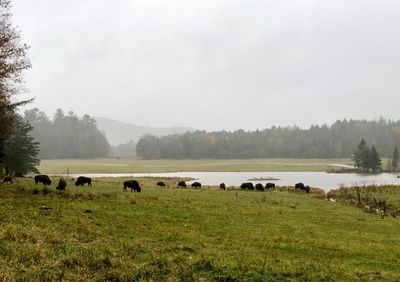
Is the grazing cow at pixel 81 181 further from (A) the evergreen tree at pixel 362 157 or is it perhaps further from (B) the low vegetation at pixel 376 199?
(A) the evergreen tree at pixel 362 157

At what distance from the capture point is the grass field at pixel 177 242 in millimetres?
12086

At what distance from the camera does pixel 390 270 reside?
14.7 meters

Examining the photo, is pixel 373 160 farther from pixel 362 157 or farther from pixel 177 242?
pixel 177 242

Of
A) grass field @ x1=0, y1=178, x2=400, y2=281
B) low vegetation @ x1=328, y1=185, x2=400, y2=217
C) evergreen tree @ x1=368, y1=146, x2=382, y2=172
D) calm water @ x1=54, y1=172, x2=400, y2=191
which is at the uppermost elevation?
evergreen tree @ x1=368, y1=146, x2=382, y2=172

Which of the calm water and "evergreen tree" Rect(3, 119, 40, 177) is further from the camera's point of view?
the calm water

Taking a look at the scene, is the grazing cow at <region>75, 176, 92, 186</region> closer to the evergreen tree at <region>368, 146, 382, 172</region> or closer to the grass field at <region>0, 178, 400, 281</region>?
the grass field at <region>0, 178, 400, 281</region>

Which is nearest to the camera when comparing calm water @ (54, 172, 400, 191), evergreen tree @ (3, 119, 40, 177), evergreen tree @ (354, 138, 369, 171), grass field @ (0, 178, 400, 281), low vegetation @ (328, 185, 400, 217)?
grass field @ (0, 178, 400, 281)

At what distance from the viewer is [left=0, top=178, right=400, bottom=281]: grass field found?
39.7 feet

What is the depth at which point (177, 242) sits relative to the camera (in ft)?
55.5

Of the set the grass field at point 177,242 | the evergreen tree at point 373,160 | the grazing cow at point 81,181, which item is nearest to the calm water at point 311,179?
the evergreen tree at point 373,160

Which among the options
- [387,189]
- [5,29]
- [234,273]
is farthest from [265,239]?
[387,189]

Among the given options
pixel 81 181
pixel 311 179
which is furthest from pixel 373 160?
pixel 81 181

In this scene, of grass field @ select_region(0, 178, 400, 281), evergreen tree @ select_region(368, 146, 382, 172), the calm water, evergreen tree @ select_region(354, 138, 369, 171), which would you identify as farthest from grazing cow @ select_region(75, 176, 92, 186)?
evergreen tree @ select_region(368, 146, 382, 172)

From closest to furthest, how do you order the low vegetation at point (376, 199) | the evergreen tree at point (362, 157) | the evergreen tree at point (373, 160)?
the low vegetation at point (376, 199)
the evergreen tree at point (373, 160)
the evergreen tree at point (362, 157)
